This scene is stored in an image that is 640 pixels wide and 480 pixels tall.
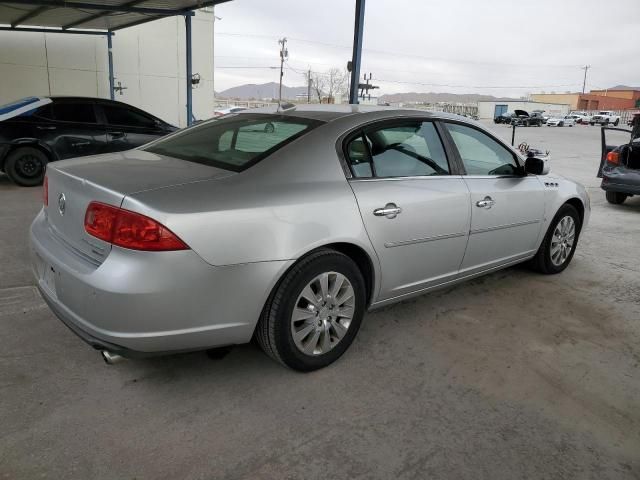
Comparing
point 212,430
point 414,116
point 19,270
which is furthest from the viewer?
point 19,270

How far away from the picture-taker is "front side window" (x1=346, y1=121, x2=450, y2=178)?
305cm

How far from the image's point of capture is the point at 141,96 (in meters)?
18.3

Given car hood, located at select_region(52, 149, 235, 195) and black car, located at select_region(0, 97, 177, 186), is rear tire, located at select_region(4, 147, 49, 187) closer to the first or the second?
black car, located at select_region(0, 97, 177, 186)

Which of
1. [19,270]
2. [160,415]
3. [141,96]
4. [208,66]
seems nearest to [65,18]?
[141,96]

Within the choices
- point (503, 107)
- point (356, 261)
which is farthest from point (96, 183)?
point (503, 107)

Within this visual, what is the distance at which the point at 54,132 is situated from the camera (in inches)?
314

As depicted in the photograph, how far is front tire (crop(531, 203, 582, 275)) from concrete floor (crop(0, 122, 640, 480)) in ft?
2.63

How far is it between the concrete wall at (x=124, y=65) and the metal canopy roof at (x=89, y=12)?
5.58ft

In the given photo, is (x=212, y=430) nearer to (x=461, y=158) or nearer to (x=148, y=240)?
(x=148, y=240)

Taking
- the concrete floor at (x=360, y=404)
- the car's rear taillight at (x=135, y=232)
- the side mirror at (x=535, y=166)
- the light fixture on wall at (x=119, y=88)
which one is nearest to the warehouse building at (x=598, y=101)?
the light fixture on wall at (x=119, y=88)

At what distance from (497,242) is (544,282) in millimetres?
1015

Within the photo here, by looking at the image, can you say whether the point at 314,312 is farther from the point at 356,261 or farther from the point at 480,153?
the point at 480,153

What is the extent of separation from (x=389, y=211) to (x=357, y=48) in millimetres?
4152

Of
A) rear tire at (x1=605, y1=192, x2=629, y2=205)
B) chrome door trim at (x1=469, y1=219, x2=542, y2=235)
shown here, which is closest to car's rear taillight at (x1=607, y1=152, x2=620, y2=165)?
rear tire at (x1=605, y1=192, x2=629, y2=205)
